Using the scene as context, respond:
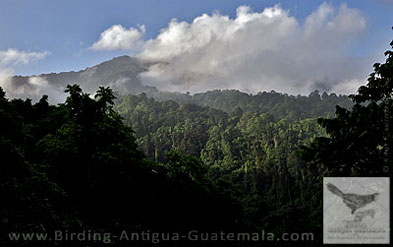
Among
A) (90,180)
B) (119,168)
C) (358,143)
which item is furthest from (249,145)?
(358,143)

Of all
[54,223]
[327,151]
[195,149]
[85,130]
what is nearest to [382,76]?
[327,151]

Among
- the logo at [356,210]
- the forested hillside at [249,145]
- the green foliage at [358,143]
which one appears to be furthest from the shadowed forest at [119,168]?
the forested hillside at [249,145]

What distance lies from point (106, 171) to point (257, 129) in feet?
357

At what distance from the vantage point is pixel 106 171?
13781mm

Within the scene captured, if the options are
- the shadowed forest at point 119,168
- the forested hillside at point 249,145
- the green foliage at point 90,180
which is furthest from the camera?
the forested hillside at point 249,145

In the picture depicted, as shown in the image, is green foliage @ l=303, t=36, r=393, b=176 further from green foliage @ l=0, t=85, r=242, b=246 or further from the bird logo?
green foliage @ l=0, t=85, r=242, b=246

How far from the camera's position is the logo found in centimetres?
849

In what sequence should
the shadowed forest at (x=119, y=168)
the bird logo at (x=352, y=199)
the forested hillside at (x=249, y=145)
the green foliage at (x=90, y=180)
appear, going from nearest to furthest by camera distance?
the green foliage at (x=90, y=180) < the shadowed forest at (x=119, y=168) < the bird logo at (x=352, y=199) < the forested hillside at (x=249, y=145)

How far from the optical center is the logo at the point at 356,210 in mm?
8492

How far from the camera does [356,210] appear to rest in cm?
915

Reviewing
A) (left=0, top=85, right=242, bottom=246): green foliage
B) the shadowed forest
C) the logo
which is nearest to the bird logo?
the logo

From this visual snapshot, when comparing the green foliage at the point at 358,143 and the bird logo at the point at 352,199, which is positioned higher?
the green foliage at the point at 358,143

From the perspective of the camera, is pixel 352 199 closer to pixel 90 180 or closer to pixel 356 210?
pixel 356 210

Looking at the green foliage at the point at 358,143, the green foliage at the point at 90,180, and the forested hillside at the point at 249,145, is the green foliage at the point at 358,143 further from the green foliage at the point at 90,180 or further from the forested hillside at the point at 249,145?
the forested hillside at the point at 249,145
